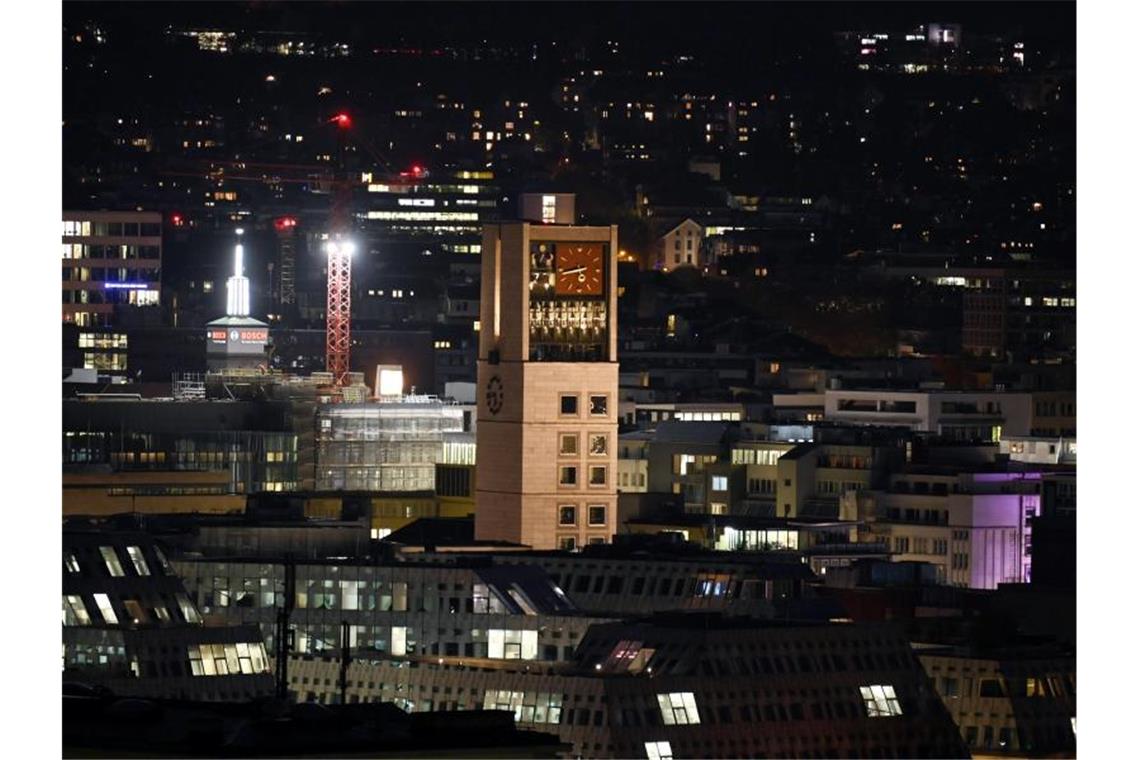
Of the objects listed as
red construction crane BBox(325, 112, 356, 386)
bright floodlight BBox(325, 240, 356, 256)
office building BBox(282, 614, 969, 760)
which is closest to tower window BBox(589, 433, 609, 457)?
office building BBox(282, 614, 969, 760)

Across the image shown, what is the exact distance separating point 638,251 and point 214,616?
98.0 meters

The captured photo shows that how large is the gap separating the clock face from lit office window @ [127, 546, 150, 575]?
17.5 meters

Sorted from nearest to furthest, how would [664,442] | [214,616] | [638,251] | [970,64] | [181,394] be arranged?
[214,616] → [664,442] → [181,394] → [638,251] → [970,64]

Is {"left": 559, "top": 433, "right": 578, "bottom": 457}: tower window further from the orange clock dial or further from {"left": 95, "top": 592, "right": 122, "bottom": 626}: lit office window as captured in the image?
{"left": 95, "top": 592, "right": 122, "bottom": 626}: lit office window

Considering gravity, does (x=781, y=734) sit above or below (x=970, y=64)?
below

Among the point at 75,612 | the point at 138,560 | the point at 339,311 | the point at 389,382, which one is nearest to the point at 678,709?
the point at 75,612

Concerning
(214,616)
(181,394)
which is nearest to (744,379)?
(181,394)

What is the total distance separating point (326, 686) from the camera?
5731 centimetres

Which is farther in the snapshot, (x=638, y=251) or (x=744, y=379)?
(x=638, y=251)

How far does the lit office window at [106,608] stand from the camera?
58.7 meters

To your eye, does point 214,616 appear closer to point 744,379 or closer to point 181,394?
point 181,394

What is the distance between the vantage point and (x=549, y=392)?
79.0 meters

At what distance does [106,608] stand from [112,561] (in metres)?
1.93

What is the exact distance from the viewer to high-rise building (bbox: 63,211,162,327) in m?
139
